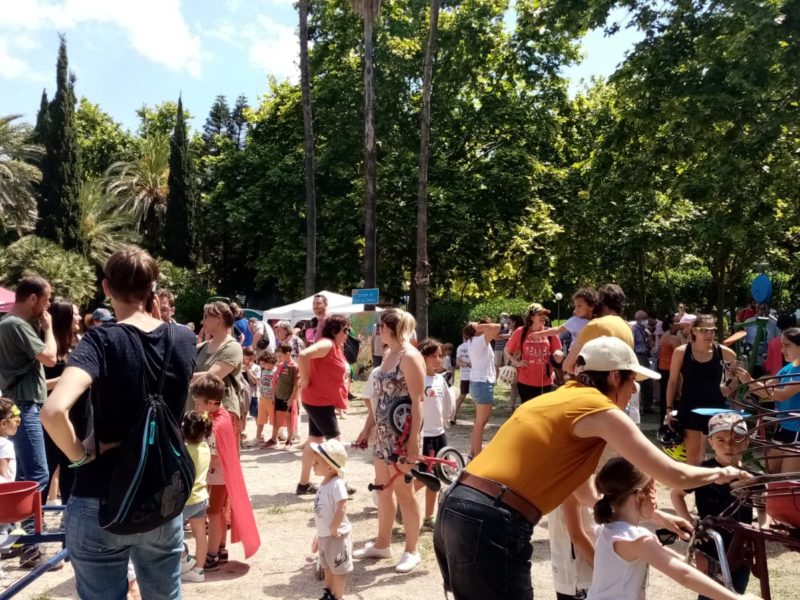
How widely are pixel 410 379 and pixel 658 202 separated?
18879 mm

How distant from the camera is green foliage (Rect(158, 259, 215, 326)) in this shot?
31.9 metres

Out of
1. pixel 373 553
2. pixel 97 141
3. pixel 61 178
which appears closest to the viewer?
pixel 373 553

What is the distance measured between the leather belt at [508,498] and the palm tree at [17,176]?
3490 centimetres

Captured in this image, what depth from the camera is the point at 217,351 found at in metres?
5.79

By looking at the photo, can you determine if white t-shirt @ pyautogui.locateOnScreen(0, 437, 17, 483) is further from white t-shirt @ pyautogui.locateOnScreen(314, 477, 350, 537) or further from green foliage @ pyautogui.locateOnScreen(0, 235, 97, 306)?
green foliage @ pyautogui.locateOnScreen(0, 235, 97, 306)

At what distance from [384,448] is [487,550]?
2.80 metres

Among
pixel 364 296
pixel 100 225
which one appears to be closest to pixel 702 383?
pixel 364 296

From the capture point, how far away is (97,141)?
159ft

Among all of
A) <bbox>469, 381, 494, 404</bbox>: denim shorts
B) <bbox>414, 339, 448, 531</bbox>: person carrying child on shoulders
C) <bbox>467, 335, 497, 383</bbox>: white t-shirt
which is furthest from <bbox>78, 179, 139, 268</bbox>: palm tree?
<bbox>414, 339, 448, 531</bbox>: person carrying child on shoulders

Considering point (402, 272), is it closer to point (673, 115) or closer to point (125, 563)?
point (673, 115)

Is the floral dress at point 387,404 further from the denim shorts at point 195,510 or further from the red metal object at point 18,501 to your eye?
the red metal object at point 18,501

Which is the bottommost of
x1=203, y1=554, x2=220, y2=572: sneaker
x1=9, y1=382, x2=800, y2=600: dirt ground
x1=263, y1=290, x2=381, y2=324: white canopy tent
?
x1=9, y1=382, x2=800, y2=600: dirt ground

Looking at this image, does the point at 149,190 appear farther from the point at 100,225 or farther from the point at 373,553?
the point at 373,553

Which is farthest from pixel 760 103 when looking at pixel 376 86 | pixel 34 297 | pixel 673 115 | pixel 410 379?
pixel 376 86
